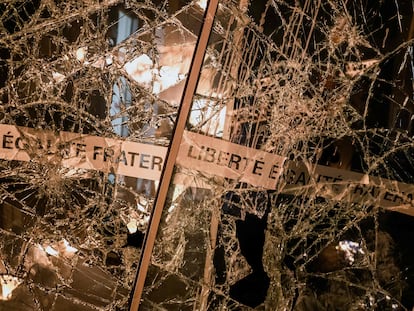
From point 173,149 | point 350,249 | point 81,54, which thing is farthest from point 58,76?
point 350,249

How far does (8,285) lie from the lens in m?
1.27

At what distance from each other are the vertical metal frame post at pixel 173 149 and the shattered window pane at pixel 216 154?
6cm

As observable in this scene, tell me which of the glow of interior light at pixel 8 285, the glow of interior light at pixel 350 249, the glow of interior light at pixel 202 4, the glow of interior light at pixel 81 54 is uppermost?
the glow of interior light at pixel 202 4

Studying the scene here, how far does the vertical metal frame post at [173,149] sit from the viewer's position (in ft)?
3.38

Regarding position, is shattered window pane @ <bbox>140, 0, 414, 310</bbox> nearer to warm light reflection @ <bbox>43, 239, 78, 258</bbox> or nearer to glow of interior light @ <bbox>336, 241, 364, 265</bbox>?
glow of interior light @ <bbox>336, 241, 364, 265</bbox>

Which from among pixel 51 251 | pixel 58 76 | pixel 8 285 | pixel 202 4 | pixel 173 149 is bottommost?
pixel 8 285

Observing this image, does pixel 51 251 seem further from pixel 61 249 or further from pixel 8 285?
pixel 8 285

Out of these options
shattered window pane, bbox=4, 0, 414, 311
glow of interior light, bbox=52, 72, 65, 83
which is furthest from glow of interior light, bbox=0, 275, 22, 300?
glow of interior light, bbox=52, 72, 65, 83

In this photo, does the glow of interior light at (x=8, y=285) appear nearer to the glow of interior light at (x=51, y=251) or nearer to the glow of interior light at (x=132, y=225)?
the glow of interior light at (x=51, y=251)

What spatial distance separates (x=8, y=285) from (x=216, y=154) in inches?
29.7

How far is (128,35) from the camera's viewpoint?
1094 mm

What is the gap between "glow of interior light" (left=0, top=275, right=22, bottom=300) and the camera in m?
1.26

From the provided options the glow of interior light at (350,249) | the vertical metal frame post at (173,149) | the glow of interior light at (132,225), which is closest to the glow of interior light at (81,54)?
the vertical metal frame post at (173,149)

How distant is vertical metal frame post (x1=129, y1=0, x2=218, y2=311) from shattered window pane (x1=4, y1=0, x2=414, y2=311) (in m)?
0.06
